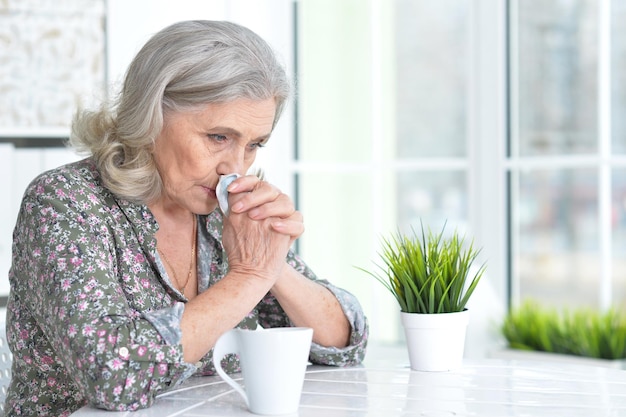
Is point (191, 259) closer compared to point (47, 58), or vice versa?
point (191, 259)

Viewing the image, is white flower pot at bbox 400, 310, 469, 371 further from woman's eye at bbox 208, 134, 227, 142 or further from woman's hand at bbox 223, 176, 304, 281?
woman's eye at bbox 208, 134, 227, 142

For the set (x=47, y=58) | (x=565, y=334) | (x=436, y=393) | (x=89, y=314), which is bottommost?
(x=565, y=334)

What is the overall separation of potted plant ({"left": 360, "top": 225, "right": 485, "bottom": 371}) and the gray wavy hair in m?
0.40

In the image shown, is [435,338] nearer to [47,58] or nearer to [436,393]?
[436,393]

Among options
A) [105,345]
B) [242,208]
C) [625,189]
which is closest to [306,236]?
[625,189]

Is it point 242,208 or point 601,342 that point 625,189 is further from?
point 242,208

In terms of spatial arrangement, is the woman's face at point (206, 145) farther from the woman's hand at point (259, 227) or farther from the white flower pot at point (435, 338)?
the white flower pot at point (435, 338)

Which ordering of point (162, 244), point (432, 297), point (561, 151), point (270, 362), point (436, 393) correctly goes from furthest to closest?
point (561, 151)
point (162, 244)
point (432, 297)
point (436, 393)
point (270, 362)

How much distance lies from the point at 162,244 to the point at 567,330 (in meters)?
1.88

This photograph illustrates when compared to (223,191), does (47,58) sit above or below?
above

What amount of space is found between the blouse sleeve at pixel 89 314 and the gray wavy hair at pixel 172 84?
176 millimetres

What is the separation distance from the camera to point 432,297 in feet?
5.28

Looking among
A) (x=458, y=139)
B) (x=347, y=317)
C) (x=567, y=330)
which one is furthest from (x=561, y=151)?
(x=347, y=317)

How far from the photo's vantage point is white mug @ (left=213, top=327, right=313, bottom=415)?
131cm
